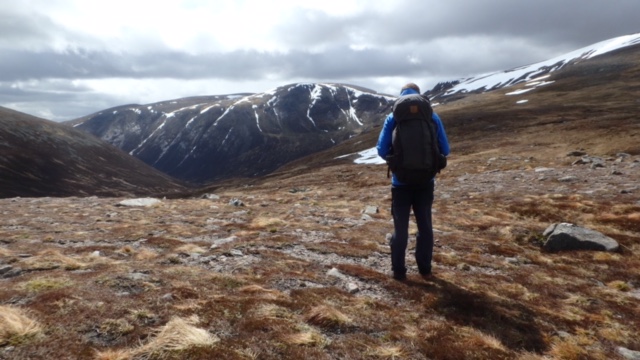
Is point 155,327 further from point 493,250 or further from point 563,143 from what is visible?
point 563,143

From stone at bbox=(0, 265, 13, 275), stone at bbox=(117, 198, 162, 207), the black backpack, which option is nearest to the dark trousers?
the black backpack

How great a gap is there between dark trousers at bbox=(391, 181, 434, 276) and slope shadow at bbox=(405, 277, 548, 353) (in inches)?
29.3

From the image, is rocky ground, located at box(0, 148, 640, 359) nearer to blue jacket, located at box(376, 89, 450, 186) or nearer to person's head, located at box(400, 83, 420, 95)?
blue jacket, located at box(376, 89, 450, 186)

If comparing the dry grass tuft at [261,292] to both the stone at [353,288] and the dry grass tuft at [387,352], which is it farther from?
the dry grass tuft at [387,352]

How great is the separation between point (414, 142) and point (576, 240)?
353 inches

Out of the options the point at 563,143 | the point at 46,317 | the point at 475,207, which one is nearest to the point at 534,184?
the point at 475,207

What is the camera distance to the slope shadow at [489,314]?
693 cm

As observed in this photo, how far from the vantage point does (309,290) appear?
857cm

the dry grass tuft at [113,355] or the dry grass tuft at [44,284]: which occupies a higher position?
the dry grass tuft at [113,355]

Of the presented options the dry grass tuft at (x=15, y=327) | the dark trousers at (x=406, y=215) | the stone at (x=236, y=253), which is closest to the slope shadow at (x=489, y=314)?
the dark trousers at (x=406, y=215)

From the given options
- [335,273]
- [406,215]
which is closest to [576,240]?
[406,215]

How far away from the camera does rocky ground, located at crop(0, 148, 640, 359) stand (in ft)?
19.8

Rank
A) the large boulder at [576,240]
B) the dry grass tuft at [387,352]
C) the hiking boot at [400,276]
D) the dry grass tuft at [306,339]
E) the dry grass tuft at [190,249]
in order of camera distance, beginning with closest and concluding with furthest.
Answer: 1. the dry grass tuft at [387,352]
2. the dry grass tuft at [306,339]
3. the hiking boot at [400,276]
4. the dry grass tuft at [190,249]
5. the large boulder at [576,240]

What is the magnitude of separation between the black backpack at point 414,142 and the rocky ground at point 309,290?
2.82m
